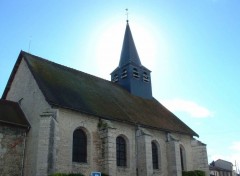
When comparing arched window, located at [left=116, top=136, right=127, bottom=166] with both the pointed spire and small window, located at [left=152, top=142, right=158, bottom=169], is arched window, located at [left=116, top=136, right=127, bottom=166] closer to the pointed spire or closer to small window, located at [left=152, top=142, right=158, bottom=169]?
small window, located at [left=152, top=142, right=158, bottom=169]

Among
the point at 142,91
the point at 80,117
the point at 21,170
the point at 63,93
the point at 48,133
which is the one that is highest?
the point at 142,91

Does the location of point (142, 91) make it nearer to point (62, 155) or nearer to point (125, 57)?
point (125, 57)

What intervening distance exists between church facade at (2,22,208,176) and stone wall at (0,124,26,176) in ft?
1.18

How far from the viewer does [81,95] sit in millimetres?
18609

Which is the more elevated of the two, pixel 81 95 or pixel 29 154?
pixel 81 95

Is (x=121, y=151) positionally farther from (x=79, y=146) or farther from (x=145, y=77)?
(x=145, y=77)

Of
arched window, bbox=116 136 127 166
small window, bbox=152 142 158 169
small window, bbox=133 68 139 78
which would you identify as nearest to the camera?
arched window, bbox=116 136 127 166

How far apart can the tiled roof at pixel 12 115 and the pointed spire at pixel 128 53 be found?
451 inches

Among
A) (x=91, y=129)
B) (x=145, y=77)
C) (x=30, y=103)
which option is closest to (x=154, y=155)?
(x=91, y=129)

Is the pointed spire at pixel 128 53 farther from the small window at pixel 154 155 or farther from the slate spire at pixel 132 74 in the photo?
the small window at pixel 154 155

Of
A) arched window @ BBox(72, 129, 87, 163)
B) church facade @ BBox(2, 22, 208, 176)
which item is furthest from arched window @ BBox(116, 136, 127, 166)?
arched window @ BBox(72, 129, 87, 163)

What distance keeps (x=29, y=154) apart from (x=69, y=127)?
248cm

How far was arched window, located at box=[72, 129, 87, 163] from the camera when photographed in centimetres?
1636

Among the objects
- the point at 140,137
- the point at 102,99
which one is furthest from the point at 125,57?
the point at 140,137
